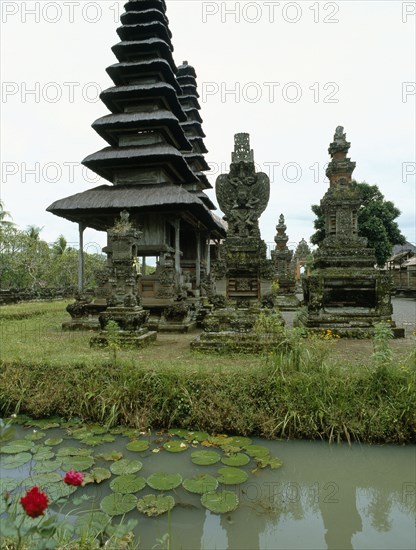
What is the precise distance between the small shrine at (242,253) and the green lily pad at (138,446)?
3.35m

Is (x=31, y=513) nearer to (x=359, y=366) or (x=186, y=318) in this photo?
(x=359, y=366)

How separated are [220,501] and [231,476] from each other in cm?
42

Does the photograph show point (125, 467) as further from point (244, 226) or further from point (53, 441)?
point (244, 226)

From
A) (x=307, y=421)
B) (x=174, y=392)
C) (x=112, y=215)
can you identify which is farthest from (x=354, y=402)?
(x=112, y=215)

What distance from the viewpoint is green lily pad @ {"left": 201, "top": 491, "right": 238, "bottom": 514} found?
10.8 ft

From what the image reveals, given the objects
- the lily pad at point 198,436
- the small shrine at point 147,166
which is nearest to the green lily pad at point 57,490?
the lily pad at point 198,436

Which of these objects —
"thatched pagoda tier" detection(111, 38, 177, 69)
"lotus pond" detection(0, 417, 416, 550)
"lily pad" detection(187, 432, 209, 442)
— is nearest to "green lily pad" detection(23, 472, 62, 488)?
"lotus pond" detection(0, 417, 416, 550)

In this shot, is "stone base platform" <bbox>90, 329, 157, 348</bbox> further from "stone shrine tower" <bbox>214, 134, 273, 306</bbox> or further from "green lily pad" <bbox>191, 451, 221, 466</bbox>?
"green lily pad" <bbox>191, 451, 221, 466</bbox>

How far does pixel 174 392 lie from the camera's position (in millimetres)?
5098

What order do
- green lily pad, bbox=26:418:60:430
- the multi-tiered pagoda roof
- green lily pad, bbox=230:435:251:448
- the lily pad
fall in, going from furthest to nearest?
the multi-tiered pagoda roof → green lily pad, bbox=26:418:60:430 → the lily pad → green lily pad, bbox=230:435:251:448

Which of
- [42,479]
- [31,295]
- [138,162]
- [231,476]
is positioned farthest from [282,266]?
[42,479]

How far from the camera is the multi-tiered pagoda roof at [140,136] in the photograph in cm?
1363

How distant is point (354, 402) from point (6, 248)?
111 feet

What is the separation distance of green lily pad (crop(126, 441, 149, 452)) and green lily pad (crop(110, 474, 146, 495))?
23.7 inches
